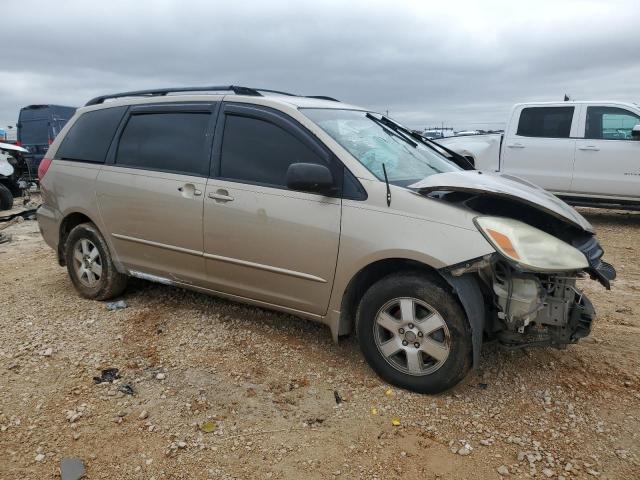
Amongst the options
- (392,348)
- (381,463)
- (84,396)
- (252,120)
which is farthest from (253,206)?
(381,463)

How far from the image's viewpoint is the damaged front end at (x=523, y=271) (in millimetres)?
2865

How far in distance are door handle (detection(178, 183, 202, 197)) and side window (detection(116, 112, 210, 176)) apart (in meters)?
0.11

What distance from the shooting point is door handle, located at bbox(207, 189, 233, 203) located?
3.64 meters

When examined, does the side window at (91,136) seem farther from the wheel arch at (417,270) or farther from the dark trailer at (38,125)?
the dark trailer at (38,125)

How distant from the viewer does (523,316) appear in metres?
2.93

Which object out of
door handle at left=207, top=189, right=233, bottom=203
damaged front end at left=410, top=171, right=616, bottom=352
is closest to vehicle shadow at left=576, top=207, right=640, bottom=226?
damaged front end at left=410, top=171, right=616, bottom=352

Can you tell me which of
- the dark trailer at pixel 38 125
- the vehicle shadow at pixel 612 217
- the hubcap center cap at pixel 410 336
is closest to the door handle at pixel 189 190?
the hubcap center cap at pixel 410 336

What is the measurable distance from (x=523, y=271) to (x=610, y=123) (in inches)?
280

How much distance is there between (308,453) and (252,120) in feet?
7.27

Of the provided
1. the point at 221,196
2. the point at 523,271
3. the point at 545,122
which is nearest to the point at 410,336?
the point at 523,271

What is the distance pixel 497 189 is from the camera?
3.07m

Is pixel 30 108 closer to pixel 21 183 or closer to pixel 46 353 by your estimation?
pixel 21 183

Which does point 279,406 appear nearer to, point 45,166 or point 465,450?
point 465,450

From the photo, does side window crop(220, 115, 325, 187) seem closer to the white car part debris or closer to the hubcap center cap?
the hubcap center cap
